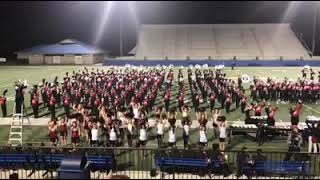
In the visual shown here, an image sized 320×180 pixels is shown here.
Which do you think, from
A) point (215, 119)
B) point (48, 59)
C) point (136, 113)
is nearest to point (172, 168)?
point (215, 119)

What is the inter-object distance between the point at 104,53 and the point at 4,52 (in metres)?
19.8

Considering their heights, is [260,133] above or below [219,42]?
below

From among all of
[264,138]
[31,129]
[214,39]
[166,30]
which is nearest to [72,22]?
[166,30]

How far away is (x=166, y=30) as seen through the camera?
7869 centimetres

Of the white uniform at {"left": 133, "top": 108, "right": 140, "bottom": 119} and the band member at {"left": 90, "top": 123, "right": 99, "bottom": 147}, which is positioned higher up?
the white uniform at {"left": 133, "top": 108, "right": 140, "bottom": 119}

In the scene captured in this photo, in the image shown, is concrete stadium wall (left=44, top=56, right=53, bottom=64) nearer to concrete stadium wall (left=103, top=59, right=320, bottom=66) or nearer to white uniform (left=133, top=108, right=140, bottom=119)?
concrete stadium wall (left=103, top=59, right=320, bottom=66)

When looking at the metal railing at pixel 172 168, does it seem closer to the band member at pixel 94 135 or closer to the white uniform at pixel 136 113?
the band member at pixel 94 135

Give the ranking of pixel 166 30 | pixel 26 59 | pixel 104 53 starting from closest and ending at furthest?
1. pixel 26 59
2. pixel 104 53
3. pixel 166 30

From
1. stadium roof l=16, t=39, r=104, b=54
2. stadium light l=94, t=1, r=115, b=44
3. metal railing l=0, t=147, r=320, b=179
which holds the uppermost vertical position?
stadium light l=94, t=1, r=115, b=44

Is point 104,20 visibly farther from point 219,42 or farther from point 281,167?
point 281,167

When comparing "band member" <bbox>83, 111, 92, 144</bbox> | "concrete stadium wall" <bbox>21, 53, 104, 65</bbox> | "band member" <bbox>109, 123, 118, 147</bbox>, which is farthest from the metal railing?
"concrete stadium wall" <bbox>21, 53, 104, 65</bbox>

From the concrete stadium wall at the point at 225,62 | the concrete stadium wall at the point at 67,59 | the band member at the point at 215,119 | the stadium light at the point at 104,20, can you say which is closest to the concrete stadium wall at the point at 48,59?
the concrete stadium wall at the point at 67,59

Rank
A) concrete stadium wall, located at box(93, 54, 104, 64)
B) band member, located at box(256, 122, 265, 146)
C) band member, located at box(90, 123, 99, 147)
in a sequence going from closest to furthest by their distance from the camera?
band member, located at box(90, 123, 99, 147), band member, located at box(256, 122, 265, 146), concrete stadium wall, located at box(93, 54, 104, 64)

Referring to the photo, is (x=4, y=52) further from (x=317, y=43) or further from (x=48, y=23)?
(x=317, y=43)
